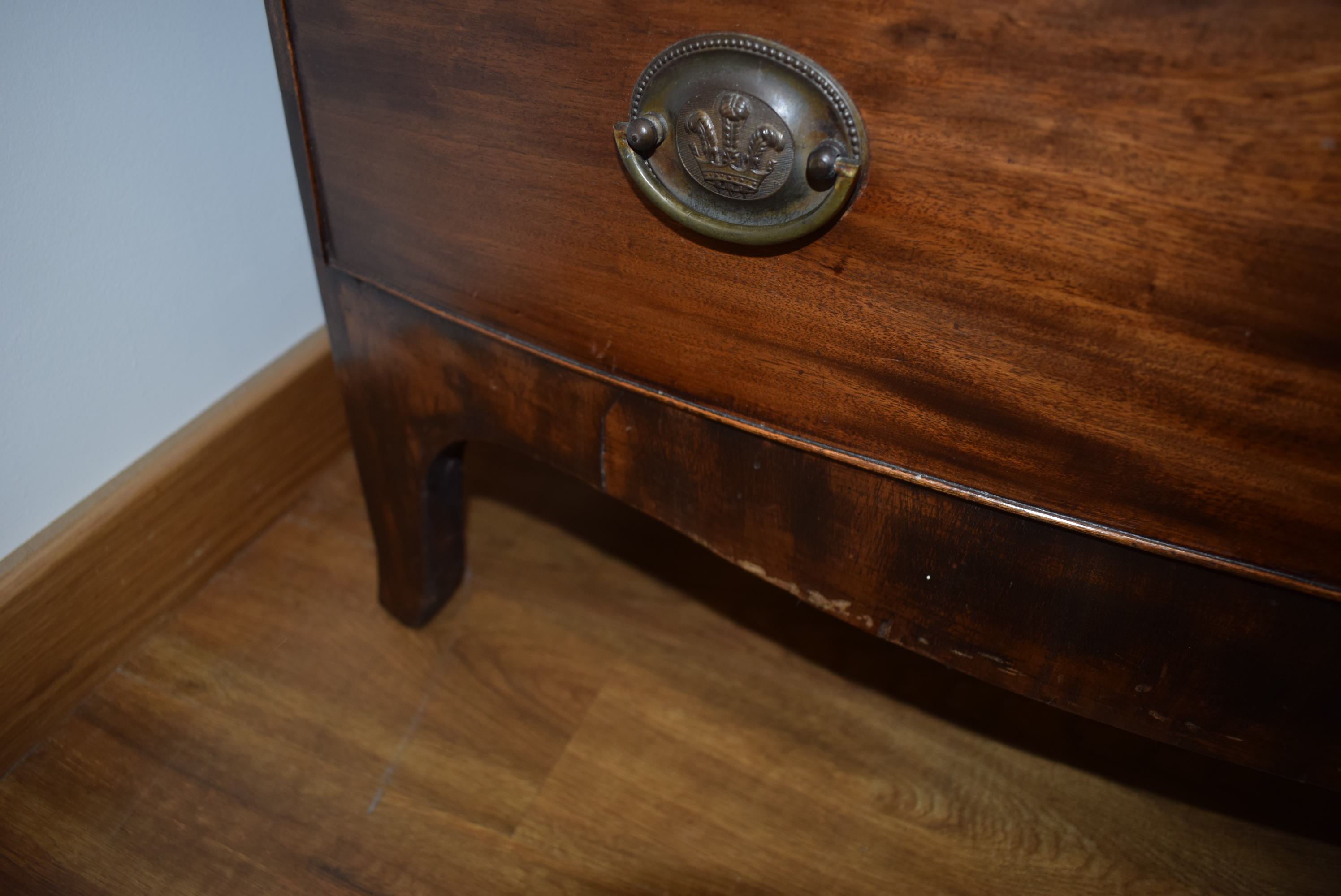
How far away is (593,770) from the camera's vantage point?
69 centimetres

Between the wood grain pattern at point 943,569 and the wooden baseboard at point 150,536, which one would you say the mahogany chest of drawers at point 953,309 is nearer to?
the wood grain pattern at point 943,569

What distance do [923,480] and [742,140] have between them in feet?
0.50

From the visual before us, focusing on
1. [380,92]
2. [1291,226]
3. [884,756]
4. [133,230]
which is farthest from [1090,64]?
[133,230]

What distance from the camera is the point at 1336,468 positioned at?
12.8 inches

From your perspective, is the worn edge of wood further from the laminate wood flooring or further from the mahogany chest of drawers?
the laminate wood flooring

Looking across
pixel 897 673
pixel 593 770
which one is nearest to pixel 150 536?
pixel 593 770

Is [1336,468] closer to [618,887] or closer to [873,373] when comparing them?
[873,373]

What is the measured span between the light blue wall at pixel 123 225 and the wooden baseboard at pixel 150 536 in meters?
0.02

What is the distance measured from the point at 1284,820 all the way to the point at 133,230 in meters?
0.87

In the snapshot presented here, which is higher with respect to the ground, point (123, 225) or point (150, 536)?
point (123, 225)

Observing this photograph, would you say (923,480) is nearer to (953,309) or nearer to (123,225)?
(953,309)

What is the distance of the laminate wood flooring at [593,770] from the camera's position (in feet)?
2.08

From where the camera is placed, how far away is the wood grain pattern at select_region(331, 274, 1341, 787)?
0.39 m

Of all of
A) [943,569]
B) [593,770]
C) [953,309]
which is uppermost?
[953,309]
